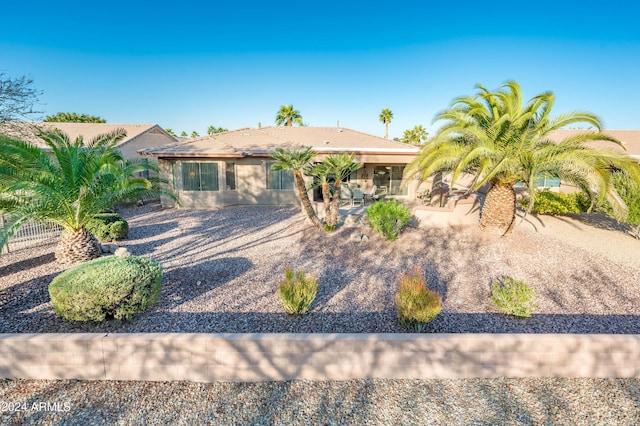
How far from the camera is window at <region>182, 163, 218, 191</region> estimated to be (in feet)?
53.1

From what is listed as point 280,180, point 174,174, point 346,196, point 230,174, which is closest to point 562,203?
point 346,196

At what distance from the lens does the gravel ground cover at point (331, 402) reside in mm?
3384

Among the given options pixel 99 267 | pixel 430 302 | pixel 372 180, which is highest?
pixel 372 180

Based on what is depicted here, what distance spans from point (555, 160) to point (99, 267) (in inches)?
432

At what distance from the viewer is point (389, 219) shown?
9.64 m

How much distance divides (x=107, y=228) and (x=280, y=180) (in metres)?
8.73

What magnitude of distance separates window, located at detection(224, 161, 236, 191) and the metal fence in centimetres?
758

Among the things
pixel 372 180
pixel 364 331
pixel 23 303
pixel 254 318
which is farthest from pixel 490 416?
pixel 372 180

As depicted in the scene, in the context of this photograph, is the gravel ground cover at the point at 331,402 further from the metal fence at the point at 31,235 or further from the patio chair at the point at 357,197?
the patio chair at the point at 357,197

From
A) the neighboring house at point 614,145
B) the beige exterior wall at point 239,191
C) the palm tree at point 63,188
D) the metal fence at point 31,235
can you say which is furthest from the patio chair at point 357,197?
the metal fence at point 31,235

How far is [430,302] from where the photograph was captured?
15.7 ft

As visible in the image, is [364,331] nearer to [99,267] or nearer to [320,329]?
[320,329]

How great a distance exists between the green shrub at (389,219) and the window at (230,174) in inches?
361

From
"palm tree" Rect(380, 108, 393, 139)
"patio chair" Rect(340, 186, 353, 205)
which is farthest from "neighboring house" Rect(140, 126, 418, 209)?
"palm tree" Rect(380, 108, 393, 139)
